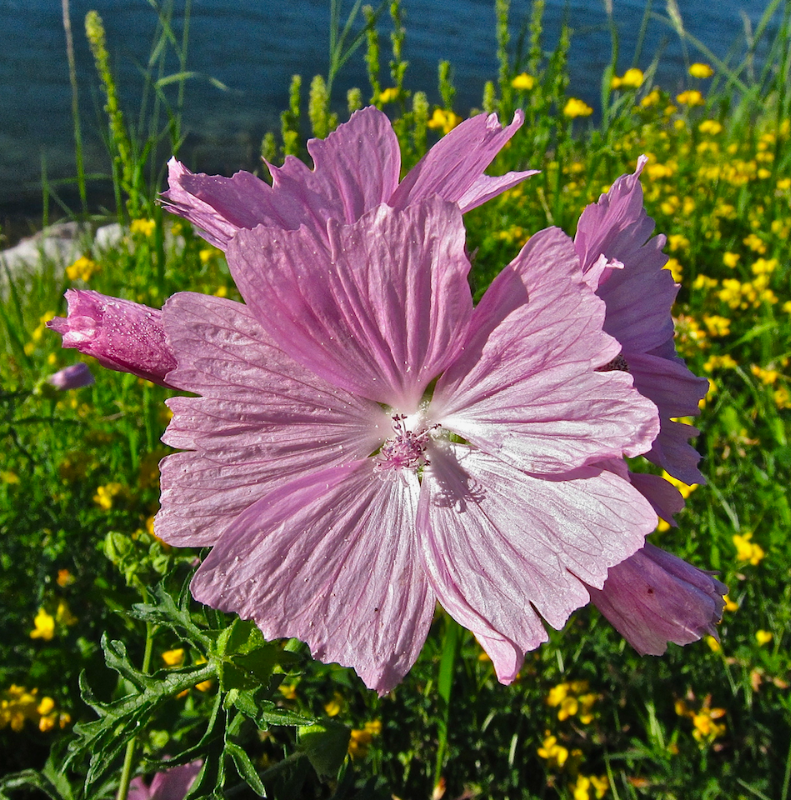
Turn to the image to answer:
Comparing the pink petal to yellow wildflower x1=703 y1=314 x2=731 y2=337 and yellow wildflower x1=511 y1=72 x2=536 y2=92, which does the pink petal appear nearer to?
yellow wildflower x1=703 y1=314 x2=731 y2=337

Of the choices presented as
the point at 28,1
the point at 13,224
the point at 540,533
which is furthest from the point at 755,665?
the point at 28,1

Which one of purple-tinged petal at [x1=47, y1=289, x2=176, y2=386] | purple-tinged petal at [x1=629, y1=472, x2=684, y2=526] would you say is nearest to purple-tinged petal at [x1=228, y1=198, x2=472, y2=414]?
purple-tinged petal at [x1=47, y1=289, x2=176, y2=386]

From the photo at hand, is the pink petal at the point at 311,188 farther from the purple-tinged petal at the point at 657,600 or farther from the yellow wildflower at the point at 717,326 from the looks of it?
the yellow wildflower at the point at 717,326

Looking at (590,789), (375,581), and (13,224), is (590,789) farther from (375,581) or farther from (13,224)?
(13,224)

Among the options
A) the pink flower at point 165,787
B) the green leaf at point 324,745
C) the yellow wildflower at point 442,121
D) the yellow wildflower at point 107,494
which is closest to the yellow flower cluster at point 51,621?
the yellow wildflower at point 107,494

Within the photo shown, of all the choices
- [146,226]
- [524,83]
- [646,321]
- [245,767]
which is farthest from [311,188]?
[524,83]
